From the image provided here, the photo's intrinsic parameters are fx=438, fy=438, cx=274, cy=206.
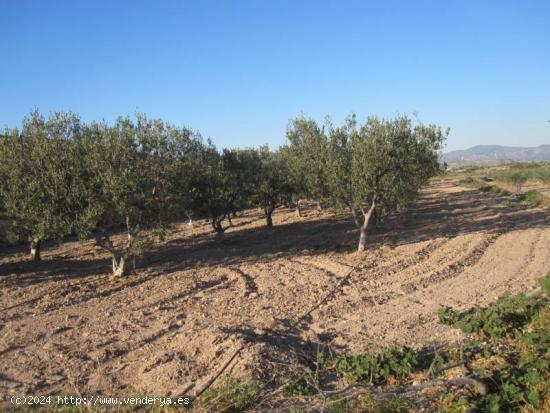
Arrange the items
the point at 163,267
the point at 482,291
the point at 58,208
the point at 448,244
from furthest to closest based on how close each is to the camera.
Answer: the point at 448,244 < the point at 163,267 < the point at 58,208 < the point at 482,291

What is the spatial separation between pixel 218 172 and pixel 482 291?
1444 centimetres

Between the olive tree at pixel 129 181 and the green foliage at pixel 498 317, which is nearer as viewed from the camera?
the green foliage at pixel 498 317

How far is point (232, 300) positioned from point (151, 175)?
22.8ft

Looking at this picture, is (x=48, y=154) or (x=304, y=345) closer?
(x=304, y=345)

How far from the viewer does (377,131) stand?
20.3m

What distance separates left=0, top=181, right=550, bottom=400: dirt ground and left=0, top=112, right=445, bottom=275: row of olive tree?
2095 mm

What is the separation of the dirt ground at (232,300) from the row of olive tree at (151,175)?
209 centimetres

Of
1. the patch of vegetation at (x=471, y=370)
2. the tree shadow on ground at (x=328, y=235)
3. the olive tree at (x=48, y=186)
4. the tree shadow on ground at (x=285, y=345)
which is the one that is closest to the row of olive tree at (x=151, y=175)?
the olive tree at (x=48, y=186)

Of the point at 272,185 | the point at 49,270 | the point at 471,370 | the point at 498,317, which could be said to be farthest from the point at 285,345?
the point at 272,185

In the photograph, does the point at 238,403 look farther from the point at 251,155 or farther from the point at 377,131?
the point at 251,155

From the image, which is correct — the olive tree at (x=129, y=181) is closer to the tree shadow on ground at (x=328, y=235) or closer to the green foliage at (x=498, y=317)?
the tree shadow on ground at (x=328, y=235)

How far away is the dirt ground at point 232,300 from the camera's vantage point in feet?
30.1

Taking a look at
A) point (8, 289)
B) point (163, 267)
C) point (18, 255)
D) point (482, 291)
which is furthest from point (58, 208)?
point (482, 291)

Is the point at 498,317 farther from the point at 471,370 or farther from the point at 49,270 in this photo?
the point at 49,270
